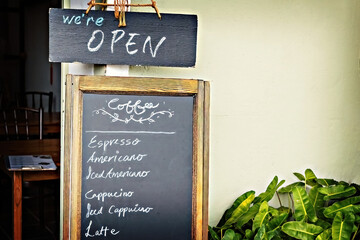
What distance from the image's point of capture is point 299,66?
261 cm

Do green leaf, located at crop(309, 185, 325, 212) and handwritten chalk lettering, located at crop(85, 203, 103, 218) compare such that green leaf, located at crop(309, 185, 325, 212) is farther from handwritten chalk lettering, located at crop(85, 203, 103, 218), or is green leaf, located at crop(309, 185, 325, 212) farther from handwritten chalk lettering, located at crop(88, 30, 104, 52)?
handwritten chalk lettering, located at crop(88, 30, 104, 52)

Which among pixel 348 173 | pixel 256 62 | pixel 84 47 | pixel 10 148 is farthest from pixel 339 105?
pixel 10 148

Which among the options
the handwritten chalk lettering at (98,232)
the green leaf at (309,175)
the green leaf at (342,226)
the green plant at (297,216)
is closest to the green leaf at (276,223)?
the green plant at (297,216)

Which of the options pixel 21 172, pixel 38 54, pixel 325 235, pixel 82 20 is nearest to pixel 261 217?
pixel 325 235

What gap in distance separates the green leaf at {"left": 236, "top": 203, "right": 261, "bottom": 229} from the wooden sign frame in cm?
34

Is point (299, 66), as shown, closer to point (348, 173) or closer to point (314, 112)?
point (314, 112)

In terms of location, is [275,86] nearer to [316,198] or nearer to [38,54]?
[316,198]

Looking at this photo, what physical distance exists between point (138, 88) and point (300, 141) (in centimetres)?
106

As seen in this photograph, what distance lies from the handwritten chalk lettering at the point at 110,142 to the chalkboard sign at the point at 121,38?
284 mm

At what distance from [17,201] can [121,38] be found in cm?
146

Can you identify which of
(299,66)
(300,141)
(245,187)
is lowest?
(245,187)

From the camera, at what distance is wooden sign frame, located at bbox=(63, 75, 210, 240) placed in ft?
6.15

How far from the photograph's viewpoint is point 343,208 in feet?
7.98

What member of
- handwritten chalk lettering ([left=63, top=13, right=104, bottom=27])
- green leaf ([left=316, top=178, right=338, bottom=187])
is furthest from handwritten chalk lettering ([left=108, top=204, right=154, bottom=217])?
green leaf ([left=316, top=178, right=338, bottom=187])
